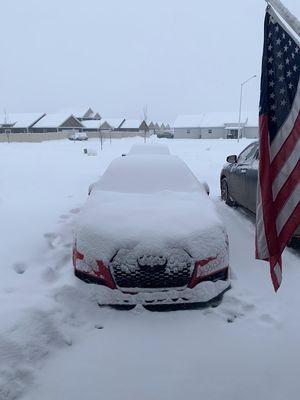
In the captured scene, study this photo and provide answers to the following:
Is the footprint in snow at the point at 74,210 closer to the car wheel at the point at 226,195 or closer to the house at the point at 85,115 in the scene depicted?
the car wheel at the point at 226,195

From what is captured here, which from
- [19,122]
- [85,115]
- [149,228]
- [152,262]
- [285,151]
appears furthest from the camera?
[85,115]

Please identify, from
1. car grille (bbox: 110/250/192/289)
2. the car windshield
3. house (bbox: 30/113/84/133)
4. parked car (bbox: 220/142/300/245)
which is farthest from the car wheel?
house (bbox: 30/113/84/133)

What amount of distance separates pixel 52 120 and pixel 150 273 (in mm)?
68968

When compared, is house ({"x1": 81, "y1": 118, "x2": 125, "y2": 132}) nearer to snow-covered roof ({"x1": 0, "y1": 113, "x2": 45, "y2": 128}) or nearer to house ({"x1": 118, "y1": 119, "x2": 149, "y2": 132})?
house ({"x1": 118, "y1": 119, "x2": 149, "y2": 132})

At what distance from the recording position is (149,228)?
3.60 metres

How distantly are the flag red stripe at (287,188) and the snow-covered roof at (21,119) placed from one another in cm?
6901

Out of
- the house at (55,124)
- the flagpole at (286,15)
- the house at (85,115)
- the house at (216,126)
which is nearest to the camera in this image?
the flagpole at (286,15)

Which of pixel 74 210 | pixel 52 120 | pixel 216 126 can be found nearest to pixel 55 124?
pixel 52 120

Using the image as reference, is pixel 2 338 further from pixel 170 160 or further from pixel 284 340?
pixel 170 160

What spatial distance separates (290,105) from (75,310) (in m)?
2.74

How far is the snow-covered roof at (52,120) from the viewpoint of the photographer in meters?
66.4

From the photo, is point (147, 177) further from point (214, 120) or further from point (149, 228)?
point (214, 120)

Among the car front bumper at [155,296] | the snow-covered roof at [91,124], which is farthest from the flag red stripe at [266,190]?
the snow-covered roof at [91,124]

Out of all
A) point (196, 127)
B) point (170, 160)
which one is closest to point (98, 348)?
point (170, 160)
